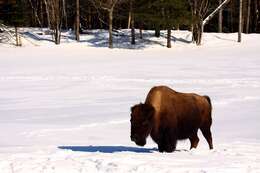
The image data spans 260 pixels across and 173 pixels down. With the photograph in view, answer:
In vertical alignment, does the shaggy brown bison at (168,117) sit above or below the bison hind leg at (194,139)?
above

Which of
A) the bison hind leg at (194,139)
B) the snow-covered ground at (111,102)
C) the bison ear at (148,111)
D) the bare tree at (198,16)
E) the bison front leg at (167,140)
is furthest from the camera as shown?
the bare tree at (198,16)

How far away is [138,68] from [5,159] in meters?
28.6

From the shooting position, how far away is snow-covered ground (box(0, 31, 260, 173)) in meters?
8.00

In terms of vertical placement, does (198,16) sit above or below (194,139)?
above

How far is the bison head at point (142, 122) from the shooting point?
8.55 meters

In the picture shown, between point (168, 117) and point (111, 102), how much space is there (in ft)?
41.0

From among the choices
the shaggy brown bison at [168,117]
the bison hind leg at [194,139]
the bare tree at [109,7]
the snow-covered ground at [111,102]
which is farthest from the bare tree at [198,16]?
the shaggy brown bison at [168,117]

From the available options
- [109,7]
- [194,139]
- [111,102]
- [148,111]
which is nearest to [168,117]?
[148,111]

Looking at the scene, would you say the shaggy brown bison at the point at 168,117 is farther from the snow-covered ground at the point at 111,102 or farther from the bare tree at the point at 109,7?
the bare tree at the point at 109,7

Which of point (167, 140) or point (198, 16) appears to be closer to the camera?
point (167, 140)

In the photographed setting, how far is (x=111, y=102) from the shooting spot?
21391 millimetres

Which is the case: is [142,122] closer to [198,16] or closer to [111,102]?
[111,102]

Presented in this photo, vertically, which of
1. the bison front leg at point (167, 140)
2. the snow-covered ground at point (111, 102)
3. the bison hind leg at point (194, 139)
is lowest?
the snow-covered ground at point (111, 102)

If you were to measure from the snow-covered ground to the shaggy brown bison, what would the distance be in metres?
0.27
